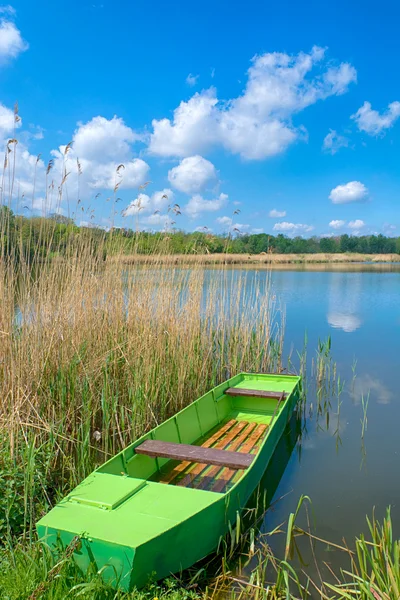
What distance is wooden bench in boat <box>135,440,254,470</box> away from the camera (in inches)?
126

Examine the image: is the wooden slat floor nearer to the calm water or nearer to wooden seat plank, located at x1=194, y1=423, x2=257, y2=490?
wooden seat plank, located at x1=194, y1=423, x2=257, y2=490

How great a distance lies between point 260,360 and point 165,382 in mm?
2420

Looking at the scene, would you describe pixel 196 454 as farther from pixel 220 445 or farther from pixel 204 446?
pixel 220 445

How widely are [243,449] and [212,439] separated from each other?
37cm

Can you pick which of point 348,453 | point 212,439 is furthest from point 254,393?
point 348,453

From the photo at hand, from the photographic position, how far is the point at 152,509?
258 centimetres

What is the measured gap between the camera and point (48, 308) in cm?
374

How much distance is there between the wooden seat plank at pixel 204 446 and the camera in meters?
3.66

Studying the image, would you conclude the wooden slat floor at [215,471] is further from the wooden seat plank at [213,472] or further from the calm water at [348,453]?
the calm water at [348,453]

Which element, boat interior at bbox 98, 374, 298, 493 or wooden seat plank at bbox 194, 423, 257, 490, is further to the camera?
wooden seat plank at bbox 194, 423, 257, 490

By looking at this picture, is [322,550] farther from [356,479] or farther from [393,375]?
[393,375]

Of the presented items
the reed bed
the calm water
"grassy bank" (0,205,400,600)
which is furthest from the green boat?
the calm water

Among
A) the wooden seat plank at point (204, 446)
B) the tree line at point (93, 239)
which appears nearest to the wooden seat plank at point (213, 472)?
the wooden seat plank at point (204, 446)

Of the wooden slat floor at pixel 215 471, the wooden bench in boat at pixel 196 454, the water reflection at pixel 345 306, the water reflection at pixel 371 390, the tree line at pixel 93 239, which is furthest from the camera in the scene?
the water reflection at pixel 345 306
